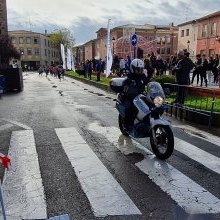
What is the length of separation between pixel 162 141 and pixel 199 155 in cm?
77

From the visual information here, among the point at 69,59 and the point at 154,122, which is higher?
the point at 154,122

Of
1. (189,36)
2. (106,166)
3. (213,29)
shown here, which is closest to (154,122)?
(106,166)

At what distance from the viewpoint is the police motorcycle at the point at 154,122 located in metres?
5.84

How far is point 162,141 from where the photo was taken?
235 inches

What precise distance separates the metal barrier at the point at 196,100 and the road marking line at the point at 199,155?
6.19 feet

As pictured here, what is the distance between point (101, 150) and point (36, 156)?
1164mm

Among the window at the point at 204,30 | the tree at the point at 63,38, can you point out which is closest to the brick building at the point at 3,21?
the window at the point at 204,30

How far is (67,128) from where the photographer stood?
8539 millimetres

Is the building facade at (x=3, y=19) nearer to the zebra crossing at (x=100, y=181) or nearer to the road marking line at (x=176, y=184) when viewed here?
the zebra crossing at (x=100, y=181)

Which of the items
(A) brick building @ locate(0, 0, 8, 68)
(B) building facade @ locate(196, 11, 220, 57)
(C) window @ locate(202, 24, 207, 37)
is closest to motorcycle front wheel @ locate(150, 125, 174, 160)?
(A) brick building @ locate(0, 0, 8, 68)

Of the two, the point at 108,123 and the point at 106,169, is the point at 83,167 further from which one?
the point at 108,123

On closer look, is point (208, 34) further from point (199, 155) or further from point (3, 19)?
point (199, 155)


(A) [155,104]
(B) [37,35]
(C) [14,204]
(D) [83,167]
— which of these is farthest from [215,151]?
(B) [37,35]

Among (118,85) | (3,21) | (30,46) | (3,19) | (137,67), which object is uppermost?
(3,19)
